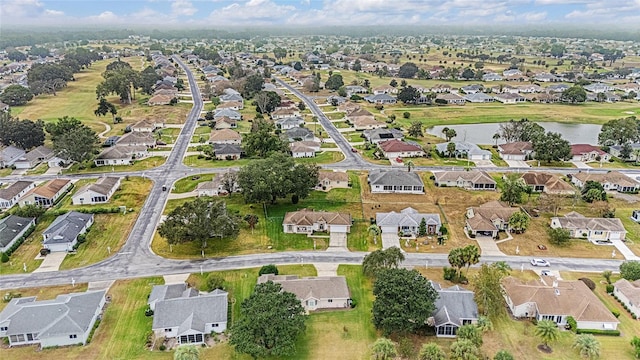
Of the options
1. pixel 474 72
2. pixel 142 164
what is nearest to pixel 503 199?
pixel 142 164

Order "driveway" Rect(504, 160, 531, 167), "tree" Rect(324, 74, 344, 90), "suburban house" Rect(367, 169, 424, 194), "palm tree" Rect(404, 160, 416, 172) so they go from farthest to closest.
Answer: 1. "tree" Rect(324, 74, 344, 90)
2. "driveway" Rect(504, 160, 531, 167)
3. "palm tree" Rect(404, 160, 416, 172)
4. "suburban house" Rect(367, 169, 424, 194)

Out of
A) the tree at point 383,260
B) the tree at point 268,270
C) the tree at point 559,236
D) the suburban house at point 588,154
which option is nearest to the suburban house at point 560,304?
the tree at point 559,236

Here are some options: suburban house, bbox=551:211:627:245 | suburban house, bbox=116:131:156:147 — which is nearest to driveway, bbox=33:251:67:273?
suburban house, bbox=116:131:156:147

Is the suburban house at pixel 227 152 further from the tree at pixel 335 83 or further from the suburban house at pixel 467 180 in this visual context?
the tree at pixel 335 83

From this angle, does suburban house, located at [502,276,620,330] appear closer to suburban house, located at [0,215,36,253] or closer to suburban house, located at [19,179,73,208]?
suburban house, located at [0,215,36,253]

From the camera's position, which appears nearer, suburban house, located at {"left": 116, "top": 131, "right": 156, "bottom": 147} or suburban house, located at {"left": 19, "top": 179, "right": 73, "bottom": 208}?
suburban house, located at {"left": 19, "top": 179, "right": 73, "bottom": 208}

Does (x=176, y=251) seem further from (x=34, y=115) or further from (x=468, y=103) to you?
(x=468, y=103)
